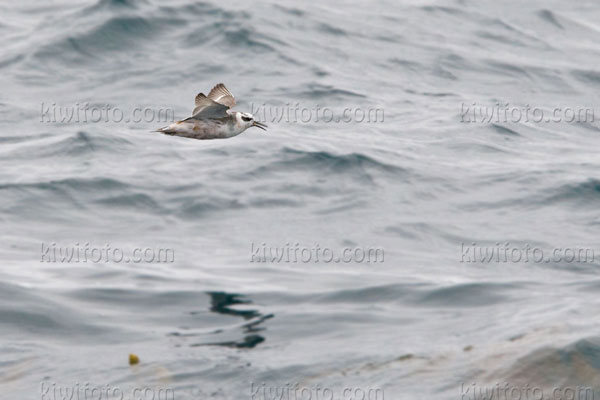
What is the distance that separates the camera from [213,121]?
51.1ft

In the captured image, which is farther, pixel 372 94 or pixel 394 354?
pixel 372 94

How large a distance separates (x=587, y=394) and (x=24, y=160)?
12659 mm

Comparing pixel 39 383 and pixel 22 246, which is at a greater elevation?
pixel 22 246

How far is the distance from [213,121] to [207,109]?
32cm

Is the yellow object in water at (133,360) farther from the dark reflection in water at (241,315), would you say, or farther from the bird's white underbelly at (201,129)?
the bird's white underbelly at (201,129)

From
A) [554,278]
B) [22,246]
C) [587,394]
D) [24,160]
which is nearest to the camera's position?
[587,394]

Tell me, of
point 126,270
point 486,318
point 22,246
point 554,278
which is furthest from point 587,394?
point 22,246

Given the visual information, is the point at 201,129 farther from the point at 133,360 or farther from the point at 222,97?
the point at 133,360

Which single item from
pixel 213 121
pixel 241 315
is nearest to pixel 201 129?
pixel 213 121

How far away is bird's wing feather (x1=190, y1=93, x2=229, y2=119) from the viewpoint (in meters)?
15.1

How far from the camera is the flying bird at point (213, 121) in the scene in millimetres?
15375

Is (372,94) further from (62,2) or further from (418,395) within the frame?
(418,395)

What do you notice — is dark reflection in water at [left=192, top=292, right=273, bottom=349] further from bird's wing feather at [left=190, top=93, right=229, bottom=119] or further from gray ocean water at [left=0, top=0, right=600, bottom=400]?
bird's wing feather at [left=190, top=93, right=229, bottom=119]

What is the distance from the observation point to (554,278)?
15.3 m
